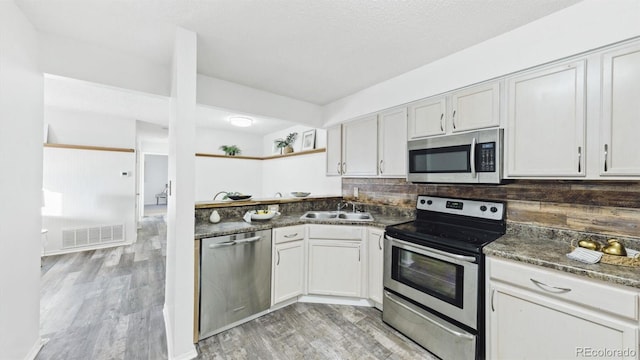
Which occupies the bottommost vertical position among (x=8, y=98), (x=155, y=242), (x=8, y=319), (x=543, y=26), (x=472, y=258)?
(x=155, y=242)

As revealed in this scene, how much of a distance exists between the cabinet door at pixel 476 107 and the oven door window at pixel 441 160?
0.19 metres

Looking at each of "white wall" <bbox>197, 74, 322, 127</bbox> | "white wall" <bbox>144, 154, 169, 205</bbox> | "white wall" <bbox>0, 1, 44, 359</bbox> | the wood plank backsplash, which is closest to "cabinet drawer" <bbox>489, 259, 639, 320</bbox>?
the wood plank backsplash

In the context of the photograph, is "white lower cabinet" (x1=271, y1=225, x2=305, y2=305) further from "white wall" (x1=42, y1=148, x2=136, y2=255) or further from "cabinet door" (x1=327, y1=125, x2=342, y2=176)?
"white wall" (x1=42, y1=148, x2=136, y2=255)

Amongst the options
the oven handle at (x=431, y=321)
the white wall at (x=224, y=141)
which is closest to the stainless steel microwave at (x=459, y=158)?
the oven handle at (x=431, y=321)

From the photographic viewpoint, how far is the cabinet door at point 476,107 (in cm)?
185

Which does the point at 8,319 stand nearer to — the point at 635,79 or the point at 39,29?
the point at 39,29

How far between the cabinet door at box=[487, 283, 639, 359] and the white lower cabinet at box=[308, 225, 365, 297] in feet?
3.87

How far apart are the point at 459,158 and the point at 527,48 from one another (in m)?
0.88

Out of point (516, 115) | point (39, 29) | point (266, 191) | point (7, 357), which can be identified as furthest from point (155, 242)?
point (516, 115)

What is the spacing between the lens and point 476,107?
1946mm

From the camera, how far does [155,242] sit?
194 inches

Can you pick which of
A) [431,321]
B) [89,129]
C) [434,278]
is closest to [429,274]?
[434,278]

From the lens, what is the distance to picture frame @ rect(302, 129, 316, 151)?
4309 millimetres

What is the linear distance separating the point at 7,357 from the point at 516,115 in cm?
371
